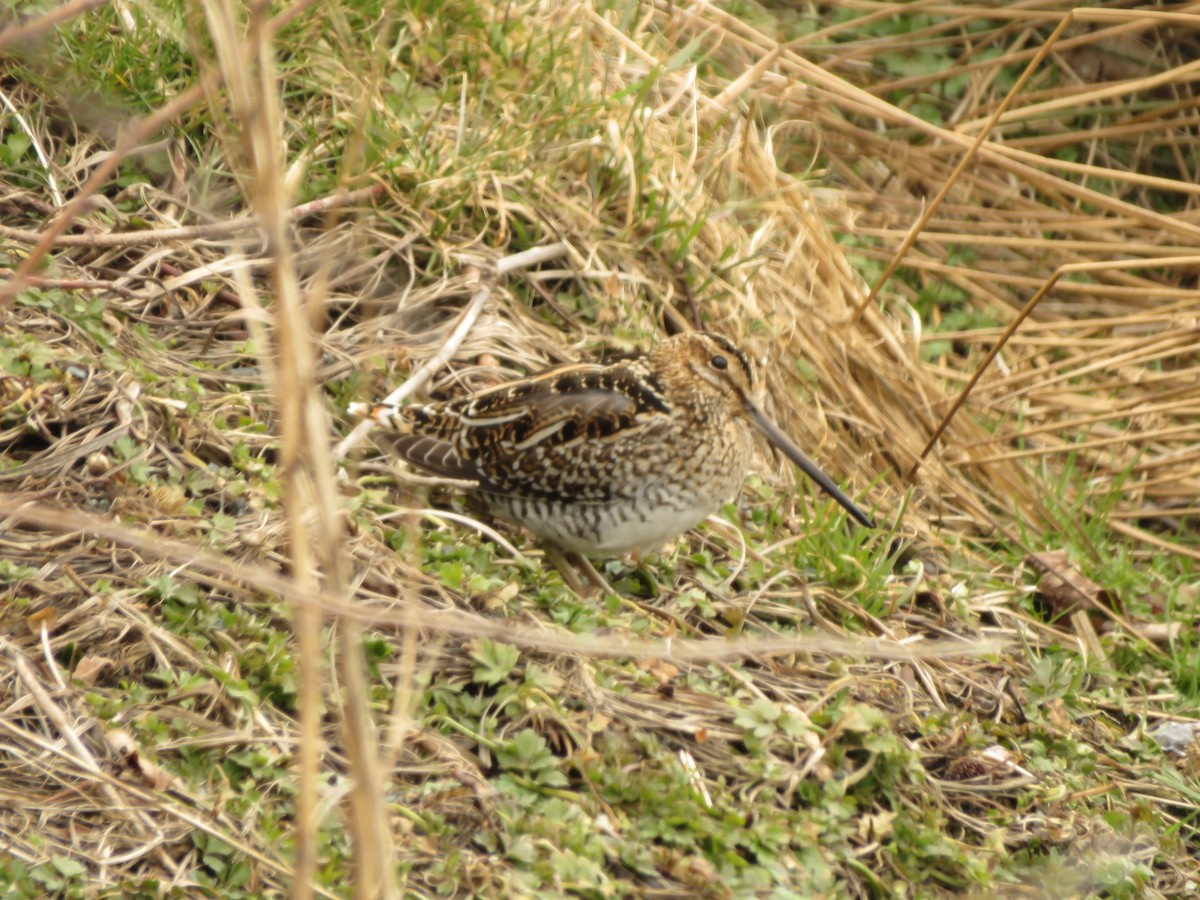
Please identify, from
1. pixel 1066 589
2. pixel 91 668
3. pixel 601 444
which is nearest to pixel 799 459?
pixel 601 444

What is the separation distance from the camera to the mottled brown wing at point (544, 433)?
412cm

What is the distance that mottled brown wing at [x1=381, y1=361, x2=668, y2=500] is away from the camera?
4.12m

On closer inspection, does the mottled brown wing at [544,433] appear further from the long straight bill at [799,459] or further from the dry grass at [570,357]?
the long straight bill at [799,459]

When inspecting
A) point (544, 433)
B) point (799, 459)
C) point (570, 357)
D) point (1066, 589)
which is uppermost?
point (544, 433)

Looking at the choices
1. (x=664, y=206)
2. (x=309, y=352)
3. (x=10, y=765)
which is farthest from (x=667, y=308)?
(x=309, y=352)

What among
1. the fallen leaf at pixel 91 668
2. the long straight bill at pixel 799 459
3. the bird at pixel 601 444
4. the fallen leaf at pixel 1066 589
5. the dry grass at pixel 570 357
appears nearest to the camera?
the dry grass at pixel 570 357

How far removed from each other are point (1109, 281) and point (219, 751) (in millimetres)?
5061

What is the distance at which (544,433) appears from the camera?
418cm

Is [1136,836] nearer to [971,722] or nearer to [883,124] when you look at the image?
[971,722]

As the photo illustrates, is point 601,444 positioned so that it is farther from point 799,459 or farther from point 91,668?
point 91,668

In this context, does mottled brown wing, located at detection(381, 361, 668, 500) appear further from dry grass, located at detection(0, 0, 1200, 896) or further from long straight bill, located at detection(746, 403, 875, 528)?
long straight bill, located at detection(746, 403, 875, 528)

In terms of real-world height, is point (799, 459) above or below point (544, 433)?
below

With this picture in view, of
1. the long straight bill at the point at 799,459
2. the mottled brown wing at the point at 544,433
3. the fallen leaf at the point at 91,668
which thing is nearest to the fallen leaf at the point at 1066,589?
the long straight bill at the point at 799,459

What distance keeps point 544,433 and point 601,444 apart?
0.16 meters
